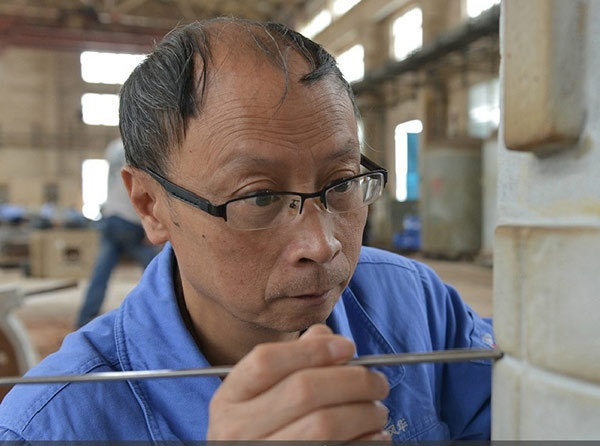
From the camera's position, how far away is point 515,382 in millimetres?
433

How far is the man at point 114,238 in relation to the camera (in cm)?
326

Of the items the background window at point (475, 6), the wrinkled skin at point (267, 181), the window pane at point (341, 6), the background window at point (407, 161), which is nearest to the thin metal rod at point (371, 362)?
the wrinkled skin at point (267, 181)

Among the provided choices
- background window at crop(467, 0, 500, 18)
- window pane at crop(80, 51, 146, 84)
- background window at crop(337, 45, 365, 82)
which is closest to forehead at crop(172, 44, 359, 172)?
background window at crop(467, 0, 500, 18)

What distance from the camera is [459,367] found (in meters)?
1.01

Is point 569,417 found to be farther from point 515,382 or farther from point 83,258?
point 83,258

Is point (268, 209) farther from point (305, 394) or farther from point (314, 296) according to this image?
point (305, 394)

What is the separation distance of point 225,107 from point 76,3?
36.5 ft

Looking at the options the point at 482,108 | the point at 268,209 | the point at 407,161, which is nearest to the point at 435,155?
the point at 482,108

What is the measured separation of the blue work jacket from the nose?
24 centimetres

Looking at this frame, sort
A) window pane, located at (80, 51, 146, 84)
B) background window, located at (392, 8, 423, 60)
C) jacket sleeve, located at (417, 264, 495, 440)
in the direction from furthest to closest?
1. window pane, located at (80, 51, 146, 84)
2. background window, located at (392, 8, 423, 60)
3. jacket sleeve, located at (417, 264, 495, 440)

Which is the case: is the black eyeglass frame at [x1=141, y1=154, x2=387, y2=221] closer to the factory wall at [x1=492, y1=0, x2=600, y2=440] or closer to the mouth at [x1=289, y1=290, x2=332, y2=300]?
the mouth at [x1=289, y1=290, x2=332, y2=300]

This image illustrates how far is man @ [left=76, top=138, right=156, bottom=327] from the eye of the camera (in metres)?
3.26

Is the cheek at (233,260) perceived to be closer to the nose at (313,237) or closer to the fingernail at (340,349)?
the nose at (313,237)

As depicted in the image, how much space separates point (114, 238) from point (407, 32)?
6.81 metres
